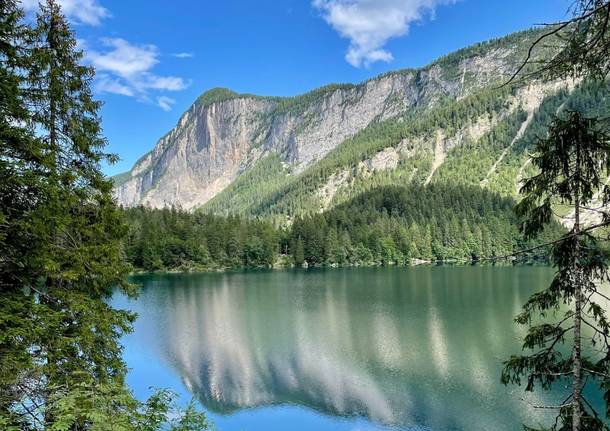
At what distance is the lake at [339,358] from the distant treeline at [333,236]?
4446 centimetres

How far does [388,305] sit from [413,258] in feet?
257

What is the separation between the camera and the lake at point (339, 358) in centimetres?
2416

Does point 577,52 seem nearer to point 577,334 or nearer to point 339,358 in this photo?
point 577,334

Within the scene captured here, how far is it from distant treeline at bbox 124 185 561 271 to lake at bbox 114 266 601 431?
44.5 meters

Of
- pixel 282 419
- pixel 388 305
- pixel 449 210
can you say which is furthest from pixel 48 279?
pixel 449 210

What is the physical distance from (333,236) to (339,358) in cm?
9150

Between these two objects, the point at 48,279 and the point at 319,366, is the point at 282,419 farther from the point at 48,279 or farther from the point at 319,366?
the point at 48,279

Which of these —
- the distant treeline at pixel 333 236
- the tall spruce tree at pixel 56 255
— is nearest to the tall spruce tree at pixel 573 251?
the tall spruce tree at pixel 56 255

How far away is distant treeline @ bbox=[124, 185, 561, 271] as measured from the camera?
108500 mm

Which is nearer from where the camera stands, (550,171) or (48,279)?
(550,171)

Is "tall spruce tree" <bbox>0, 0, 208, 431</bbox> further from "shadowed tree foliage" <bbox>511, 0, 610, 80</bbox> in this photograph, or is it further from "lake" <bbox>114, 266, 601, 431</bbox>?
"lake" <bbox>114, 266, 601, 431</bbox>

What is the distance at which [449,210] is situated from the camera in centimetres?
15188

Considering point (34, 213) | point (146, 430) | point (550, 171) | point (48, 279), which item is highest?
point (550, 171)

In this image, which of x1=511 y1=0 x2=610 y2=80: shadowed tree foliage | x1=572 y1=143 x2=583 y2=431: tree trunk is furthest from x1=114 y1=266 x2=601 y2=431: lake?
x1=511 y1=0 x2=610 y2=80: shadowed tree foliage
